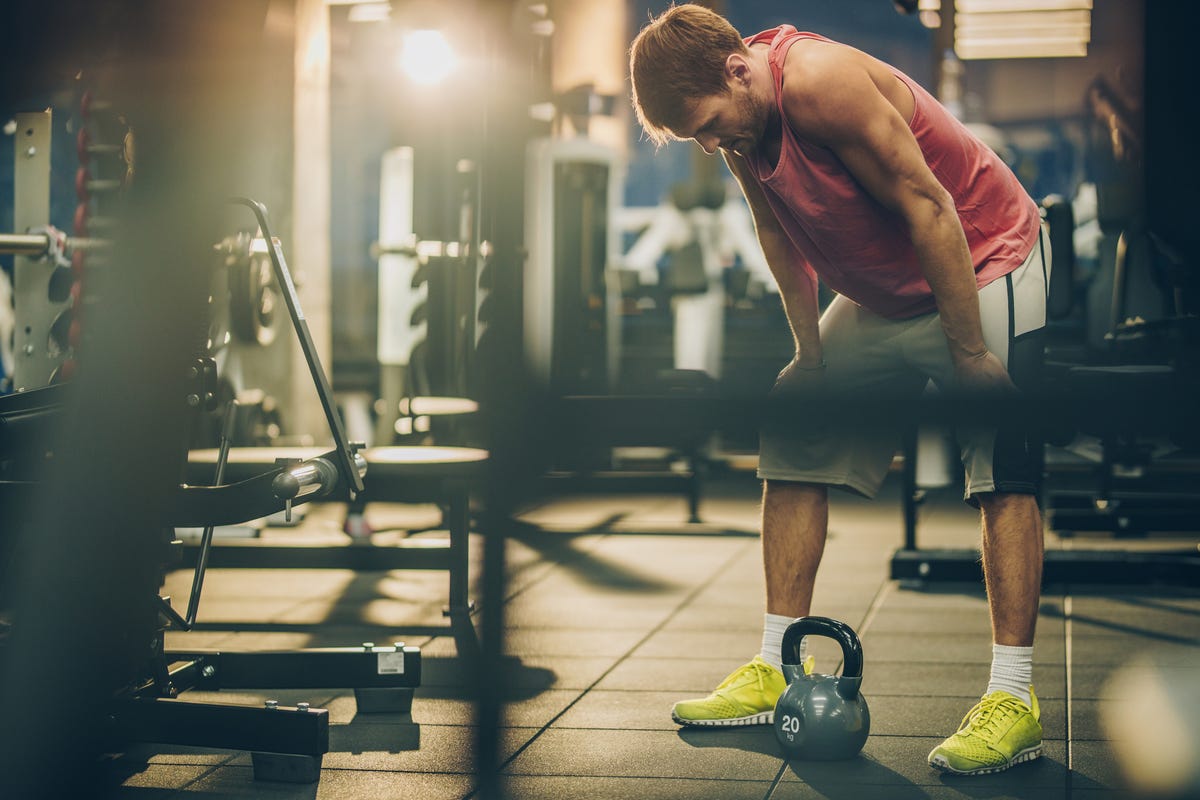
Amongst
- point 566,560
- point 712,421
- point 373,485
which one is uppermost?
point 712,421

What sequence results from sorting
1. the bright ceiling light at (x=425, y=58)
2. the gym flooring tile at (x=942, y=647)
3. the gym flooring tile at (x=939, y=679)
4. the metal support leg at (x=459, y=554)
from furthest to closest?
the bright ceiling light at (x=425, y=58) → the metal support leg at (x=459, y=554) → the gym flooring tile at (x=942, y=647) → the gym flooring tile at (x=939, y=679)

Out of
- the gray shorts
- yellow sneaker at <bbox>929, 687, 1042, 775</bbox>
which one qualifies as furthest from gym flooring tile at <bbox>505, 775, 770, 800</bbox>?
the gray shorts

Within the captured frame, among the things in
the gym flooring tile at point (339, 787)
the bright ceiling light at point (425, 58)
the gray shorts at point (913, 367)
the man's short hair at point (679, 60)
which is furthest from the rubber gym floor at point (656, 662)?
the bright ceiling light at point (425, 58)

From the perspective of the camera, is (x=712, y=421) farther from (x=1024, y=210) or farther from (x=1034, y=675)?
(x=1034, y=675)

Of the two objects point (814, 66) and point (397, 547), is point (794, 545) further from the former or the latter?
point (397, 547)

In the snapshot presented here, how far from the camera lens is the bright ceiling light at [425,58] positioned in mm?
4098

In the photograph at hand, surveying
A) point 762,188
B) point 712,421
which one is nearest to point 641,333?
point 762,188

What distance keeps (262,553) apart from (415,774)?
1.22m

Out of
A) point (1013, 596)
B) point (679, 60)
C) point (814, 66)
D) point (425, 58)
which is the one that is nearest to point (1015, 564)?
point (1013, 596)

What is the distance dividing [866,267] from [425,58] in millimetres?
2570

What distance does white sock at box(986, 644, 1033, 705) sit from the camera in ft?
6.61

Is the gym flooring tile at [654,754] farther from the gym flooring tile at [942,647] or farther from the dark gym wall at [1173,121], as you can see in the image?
the dark gym wall at [1173,121]

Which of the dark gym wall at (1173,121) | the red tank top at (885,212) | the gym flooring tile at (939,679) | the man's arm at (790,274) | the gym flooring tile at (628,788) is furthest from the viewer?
the gym flooring tile at (939,679)

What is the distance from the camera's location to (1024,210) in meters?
2.11
